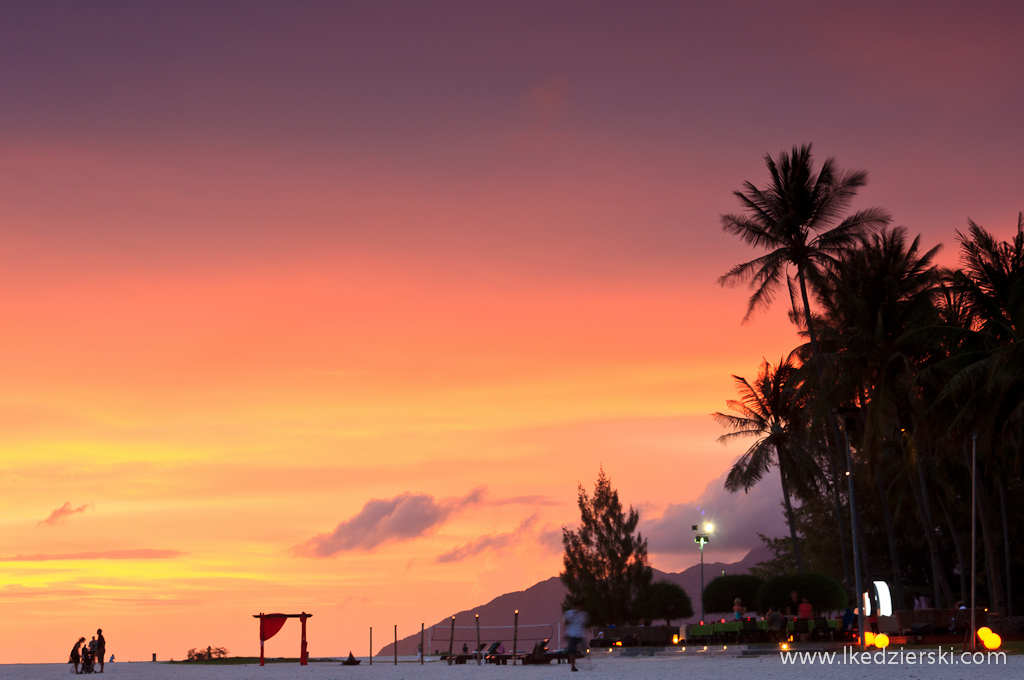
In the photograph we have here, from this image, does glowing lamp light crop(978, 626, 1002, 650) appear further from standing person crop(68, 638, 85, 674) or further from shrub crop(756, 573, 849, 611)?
standing person crop(68, 638, 85, 674)

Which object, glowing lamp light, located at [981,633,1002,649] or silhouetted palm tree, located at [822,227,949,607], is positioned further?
silhouetted palm tree, located at [822,227,949,607]

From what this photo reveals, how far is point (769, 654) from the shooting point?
32.3m

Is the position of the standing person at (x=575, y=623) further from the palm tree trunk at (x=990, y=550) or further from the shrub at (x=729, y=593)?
the palm tree trunk at (x=990, y=550)

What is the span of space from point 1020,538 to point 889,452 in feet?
27.5

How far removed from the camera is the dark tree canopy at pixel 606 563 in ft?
171

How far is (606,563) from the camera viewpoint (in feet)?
174

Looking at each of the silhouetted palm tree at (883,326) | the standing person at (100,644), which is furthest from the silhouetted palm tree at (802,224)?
the standing person at (100,644)

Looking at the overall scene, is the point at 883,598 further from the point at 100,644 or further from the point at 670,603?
the point at 100,644

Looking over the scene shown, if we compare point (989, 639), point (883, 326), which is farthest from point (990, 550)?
point (989, 639)

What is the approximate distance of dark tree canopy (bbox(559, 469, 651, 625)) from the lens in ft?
171

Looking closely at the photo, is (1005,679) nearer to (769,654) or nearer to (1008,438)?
(769,654)

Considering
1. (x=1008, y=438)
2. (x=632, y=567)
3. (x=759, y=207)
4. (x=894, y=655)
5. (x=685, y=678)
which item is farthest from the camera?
(x=632, y=567)

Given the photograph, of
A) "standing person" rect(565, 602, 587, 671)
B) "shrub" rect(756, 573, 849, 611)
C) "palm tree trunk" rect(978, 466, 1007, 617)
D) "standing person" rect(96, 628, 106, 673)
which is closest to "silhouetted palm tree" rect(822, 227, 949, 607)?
"palm tree trunk" rect(978, 466, 1007, 617)

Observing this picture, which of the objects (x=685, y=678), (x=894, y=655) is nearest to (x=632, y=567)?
(x=894, y=655)
